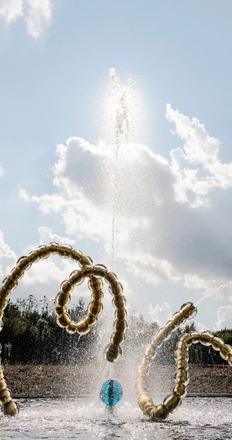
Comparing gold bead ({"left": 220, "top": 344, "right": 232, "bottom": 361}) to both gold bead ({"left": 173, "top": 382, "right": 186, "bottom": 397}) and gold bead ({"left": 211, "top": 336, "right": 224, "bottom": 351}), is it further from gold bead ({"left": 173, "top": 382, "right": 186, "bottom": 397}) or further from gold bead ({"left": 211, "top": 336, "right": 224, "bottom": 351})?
gold bead ({"left": 173, "top": 382, "right": 186, "bottom": 397})

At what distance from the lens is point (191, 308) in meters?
15.1

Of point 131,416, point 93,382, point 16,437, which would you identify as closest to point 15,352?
point 93,382

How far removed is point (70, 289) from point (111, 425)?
3.76 meters

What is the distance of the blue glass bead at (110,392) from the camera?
1598 centimetres

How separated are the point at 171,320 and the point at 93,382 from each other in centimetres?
2057

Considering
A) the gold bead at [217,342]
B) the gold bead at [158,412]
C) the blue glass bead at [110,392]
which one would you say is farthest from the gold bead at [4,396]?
the gold bead at [217,342]

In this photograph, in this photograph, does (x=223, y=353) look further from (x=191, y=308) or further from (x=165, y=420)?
(x=165, y=420)

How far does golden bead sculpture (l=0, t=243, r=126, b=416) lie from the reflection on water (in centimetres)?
→ 106

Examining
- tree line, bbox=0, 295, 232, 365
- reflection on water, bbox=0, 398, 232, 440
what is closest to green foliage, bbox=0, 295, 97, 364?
tree line, bbox=0, 295, 232, 365

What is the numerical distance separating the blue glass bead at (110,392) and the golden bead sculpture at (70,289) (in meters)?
2.06

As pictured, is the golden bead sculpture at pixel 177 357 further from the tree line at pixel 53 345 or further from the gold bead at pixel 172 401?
the tree line at pixel 53 345

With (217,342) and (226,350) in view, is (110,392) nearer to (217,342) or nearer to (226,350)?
(217,342)

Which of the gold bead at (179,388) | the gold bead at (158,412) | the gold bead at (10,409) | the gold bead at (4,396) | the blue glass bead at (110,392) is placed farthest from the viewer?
the blue glass bead at (110,392)

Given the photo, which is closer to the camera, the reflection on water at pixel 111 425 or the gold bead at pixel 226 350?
the reflection on water at pixel 111 425
